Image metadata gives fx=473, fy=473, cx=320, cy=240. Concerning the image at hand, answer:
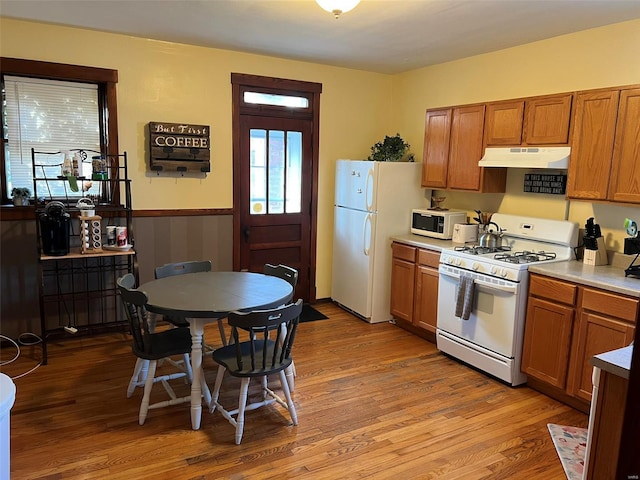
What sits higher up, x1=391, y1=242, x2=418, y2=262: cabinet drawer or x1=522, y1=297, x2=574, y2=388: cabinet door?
x1=391, y1=242, x2=418, y2=262: cabinet drawer

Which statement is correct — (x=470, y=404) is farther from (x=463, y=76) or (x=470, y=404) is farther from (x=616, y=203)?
(x=463, y=76)

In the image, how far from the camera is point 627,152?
2.98m

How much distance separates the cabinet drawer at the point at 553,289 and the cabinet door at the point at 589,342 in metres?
0.14

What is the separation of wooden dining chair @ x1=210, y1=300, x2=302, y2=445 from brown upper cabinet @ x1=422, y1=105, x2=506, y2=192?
2.21 m

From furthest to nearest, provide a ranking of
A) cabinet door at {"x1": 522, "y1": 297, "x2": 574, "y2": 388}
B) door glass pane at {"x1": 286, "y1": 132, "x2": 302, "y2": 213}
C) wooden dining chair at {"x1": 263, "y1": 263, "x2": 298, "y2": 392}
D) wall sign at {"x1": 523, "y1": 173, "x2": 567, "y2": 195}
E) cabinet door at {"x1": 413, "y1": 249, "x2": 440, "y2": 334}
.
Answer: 1. door glass pane at {"x1": 286, "y1": 132, "x2": 302, "y2": 213}
2. cabinet door at {"x1": 413, "y1": 249, "x2": 440, "y2": 334}
3. wall sign at {"x1": 523, "y1": 173, "x2": 567, "y2": 195}
4. wooden dining chair at {"x1": 263, "y1": 263, "x2": 298, "y2": 392}
5. cabinet door at {"x1": 522, "y1": 297, "x2": 574, "y2": 388}

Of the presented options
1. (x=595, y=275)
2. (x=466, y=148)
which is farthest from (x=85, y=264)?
(x=595, y=275)

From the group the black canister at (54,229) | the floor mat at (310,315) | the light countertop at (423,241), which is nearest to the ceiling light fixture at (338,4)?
the light countertop at (423,241)

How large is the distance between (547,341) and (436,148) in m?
2.05

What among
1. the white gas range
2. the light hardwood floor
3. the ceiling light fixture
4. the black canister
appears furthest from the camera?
the black canister

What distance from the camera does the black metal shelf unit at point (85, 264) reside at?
12.8 feet

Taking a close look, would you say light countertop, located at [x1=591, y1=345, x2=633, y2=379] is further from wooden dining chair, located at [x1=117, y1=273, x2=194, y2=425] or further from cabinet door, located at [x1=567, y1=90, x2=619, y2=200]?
wooden dining chair, located at [x1=117, y1=273, x2=194, y2=425]

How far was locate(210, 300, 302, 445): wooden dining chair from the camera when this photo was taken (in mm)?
2508

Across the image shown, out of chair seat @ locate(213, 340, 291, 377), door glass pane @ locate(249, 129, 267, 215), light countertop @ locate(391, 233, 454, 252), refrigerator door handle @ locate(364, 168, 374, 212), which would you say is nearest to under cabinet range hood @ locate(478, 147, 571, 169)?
light countertop @ locate(391, 233, 454, 252)

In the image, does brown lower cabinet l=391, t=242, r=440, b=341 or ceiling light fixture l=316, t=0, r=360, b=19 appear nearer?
ceiling light fixture l=316, t=0, r=360, b=19
